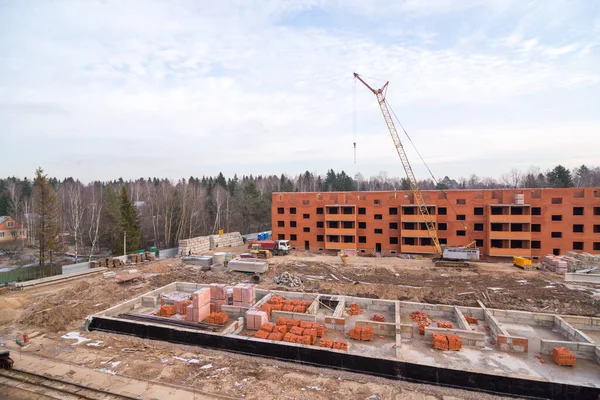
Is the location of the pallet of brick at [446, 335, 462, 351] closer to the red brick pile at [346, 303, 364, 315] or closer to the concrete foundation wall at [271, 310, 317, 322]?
the red brick pile at [346, 303, 364, 315]

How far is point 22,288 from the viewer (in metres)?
24.5

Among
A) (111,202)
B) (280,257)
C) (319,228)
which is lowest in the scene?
(280,257)

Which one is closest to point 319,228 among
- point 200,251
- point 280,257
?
point 280,257

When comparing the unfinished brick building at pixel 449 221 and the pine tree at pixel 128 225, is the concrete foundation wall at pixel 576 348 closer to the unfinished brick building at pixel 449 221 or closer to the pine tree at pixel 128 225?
the unfinished brick building at pixel 449 221

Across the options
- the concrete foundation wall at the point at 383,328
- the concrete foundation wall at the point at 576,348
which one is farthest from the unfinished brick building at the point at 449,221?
the concrete foundation wall at the point at 383,328

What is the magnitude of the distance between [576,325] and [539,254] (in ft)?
69.6

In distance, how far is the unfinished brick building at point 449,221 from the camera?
3391cm

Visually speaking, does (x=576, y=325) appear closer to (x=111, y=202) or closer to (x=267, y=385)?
(x=267, y=385)

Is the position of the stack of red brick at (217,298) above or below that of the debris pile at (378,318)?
above

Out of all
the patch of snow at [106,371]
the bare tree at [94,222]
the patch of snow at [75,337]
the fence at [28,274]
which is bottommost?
the fence at [28,274]

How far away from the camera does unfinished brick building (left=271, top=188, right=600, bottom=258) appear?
33.9m

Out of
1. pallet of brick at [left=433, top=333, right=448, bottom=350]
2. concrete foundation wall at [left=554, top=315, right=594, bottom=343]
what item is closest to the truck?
pallet of brick at [left=433, top=333, right=448, bottom=350]

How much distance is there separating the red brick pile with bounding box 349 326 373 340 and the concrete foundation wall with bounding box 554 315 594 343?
9.74 m

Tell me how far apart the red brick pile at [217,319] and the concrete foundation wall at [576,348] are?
50.9ft
